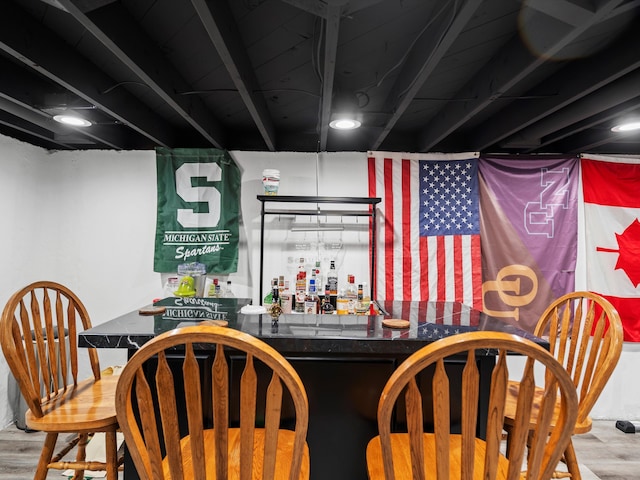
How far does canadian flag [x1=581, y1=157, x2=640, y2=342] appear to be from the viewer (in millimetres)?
3135

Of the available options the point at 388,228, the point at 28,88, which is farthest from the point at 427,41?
the point at 28,88

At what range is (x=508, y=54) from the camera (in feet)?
5.93

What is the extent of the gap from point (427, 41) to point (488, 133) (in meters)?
1.46

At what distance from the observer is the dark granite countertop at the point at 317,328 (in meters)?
1.37

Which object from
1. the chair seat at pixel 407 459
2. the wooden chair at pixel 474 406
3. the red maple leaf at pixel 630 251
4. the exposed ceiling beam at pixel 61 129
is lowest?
the chair seat at pixel 407 459

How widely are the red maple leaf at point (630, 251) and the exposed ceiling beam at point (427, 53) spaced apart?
235 centimetres

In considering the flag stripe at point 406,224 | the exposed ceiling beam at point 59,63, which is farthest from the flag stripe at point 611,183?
the exposed ceiling beam at point 59,63

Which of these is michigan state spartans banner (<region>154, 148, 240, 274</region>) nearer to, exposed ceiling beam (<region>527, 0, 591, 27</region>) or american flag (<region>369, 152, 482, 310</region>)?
american flag (<region>369, 152, 482, 310</region>)

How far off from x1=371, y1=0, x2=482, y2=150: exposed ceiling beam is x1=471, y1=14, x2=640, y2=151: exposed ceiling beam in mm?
820

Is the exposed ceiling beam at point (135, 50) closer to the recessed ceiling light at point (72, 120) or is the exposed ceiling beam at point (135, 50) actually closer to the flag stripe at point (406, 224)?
the recessed ceiling light at point (72, 120)

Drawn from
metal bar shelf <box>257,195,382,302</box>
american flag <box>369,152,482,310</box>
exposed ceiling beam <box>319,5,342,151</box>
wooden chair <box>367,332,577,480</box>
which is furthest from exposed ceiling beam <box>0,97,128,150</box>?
wooden chair <box>367,332,577,480</box>

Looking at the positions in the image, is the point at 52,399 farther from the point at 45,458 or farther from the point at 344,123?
the point at 344,123

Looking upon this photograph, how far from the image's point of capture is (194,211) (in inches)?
124

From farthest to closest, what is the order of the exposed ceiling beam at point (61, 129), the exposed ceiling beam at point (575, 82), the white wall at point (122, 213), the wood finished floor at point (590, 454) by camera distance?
the white wall at point (122, 213), the exposed ceiling beam at point (61, 129), the wood finished floor at point (590, 454), the exposed ceiling beam at point (575, 82)
